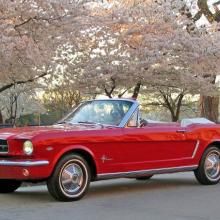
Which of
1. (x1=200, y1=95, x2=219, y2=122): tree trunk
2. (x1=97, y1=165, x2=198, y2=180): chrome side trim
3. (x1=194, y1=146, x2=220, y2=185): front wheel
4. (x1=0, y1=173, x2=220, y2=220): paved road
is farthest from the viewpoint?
(x1=200, y1=95, x2=219, y2=122): tree trunk

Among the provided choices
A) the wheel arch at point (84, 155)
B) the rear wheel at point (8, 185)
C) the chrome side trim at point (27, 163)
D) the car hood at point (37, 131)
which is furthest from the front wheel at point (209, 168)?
the chrome side trim at point (27, 163)

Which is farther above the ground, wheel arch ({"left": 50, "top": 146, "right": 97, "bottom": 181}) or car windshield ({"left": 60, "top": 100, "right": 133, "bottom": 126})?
car windshield ({"left": 60, "top": 100, "right": 133, "bottom": 126})

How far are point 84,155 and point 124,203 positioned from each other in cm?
98

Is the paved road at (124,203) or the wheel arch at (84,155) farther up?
the wheel arch at (84,155)

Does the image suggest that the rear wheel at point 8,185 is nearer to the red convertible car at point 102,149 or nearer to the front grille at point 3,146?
the red convertible car at point 102,149

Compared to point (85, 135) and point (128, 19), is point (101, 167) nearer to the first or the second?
point (85, 135)

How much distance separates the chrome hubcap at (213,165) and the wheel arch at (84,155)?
2.68 metres

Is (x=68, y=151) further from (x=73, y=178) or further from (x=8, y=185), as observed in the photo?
(x=8, y=185)

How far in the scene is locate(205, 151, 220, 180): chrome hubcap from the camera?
36.6ft

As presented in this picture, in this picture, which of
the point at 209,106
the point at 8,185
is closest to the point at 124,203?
the point at 8,185

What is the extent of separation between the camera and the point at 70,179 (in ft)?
29.5

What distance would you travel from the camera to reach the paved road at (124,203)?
7.83 meters

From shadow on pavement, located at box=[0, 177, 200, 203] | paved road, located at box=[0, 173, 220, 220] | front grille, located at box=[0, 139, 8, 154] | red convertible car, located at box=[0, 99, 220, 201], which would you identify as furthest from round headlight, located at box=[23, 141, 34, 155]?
shadow on pavement, located at box=[0, 177, 200, 203]

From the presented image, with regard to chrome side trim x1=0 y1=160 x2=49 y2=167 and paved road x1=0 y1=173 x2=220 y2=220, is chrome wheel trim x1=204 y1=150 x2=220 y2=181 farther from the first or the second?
chrome side trim x1=0 y1=160 x2=49 y2=167
